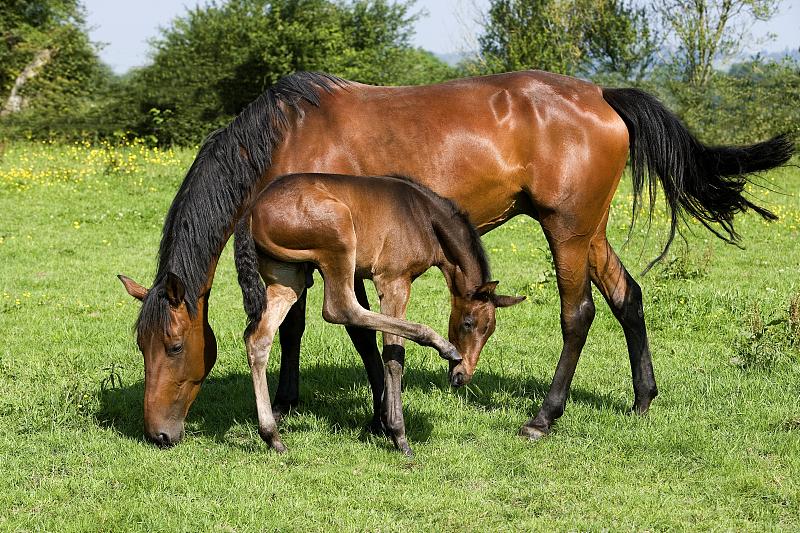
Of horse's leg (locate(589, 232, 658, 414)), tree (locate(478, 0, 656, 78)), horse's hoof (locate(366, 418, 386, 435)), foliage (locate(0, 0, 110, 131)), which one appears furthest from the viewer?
tree (locate(478, 0, 656, 78))

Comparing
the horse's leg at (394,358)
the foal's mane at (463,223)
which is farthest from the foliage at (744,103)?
the horse's leg at (394,358)

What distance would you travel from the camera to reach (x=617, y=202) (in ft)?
48.0

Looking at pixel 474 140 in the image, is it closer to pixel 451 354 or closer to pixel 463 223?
pixel 463 223

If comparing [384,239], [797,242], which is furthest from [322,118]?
[797,242]

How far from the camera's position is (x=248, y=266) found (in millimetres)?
4629

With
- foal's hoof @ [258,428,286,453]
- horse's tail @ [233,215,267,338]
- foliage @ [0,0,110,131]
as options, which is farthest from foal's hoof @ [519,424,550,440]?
foliage @ [0,0,110,131]

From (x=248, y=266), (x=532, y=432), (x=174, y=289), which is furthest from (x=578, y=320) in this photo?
(x=174, y=289)

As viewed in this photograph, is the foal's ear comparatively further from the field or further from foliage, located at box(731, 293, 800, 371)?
foliage, located at box(731, 293, 800, 371)

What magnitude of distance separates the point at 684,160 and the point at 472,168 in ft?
5.03

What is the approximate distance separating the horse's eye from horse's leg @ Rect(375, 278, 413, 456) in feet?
3.86

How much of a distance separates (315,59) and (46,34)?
40.1ft

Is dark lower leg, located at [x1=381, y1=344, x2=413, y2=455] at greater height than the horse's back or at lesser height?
lesser

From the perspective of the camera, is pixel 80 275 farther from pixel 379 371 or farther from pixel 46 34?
pixel 46 34

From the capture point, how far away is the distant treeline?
23812 mm
